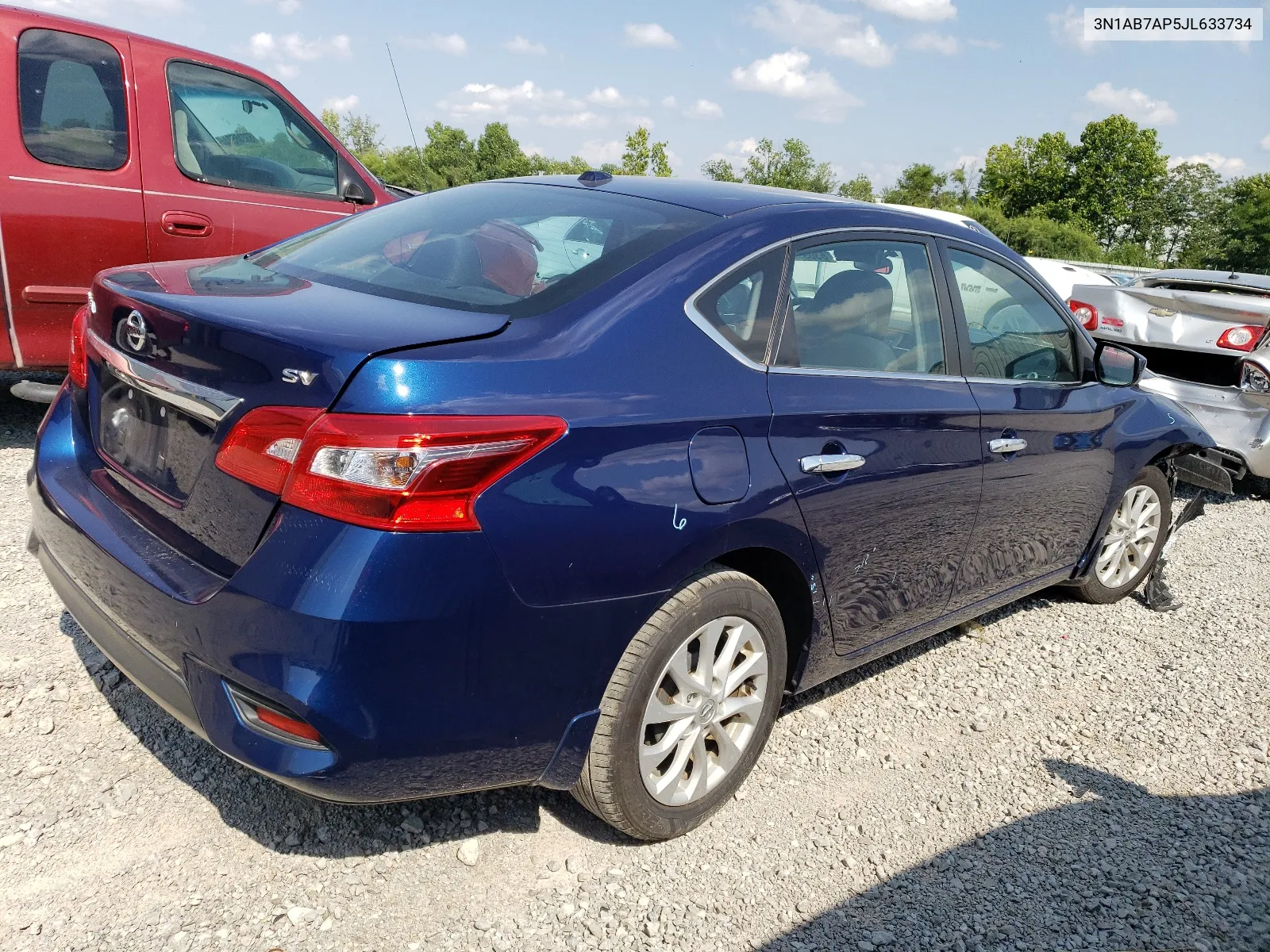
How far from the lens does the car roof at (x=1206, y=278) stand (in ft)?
22.4

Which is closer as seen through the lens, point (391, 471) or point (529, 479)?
point (391, 471)

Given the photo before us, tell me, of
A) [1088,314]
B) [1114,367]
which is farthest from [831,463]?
[1088,314]

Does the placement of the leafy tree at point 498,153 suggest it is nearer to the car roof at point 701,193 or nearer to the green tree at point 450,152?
the green tree at point 450,152

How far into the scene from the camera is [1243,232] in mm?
48562

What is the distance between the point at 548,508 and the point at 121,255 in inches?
152

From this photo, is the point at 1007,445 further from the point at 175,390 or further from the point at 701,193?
the point at 175,390

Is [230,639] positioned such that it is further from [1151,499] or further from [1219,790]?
[1151,499]

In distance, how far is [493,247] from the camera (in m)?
2.73

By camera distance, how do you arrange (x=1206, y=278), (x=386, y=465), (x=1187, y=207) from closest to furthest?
1. (x=386, y=465)
2. (x=1206, y=278)
3. (x=1187, y=207)

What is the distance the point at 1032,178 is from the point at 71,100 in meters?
71.5

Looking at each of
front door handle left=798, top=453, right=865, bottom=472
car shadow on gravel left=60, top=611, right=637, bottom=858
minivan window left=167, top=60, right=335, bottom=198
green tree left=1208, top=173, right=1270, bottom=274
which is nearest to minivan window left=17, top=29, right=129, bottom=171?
minivan window left=167, top=60, right=335, bottom=198

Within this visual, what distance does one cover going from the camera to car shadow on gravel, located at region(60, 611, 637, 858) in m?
2.54

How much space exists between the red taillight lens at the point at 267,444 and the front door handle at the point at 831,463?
1.27m

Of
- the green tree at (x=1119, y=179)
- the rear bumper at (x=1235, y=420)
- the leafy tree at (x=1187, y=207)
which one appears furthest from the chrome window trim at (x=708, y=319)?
the green tree at (x=1119, y=179)
